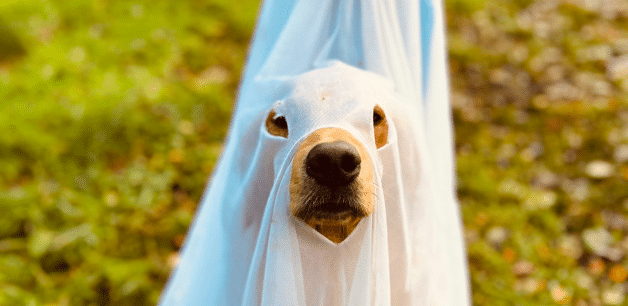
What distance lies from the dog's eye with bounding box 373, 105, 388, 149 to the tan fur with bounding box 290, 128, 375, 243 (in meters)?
0.08

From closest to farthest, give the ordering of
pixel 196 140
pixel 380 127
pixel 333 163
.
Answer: pixel 333 163
pixel 380 127
pixel 196 140

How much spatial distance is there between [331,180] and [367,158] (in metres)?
0.09

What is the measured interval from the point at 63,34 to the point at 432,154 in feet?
10.1

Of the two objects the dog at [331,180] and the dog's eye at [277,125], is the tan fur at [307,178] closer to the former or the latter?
the dog at [331,180]

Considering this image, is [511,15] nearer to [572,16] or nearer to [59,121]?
[572,16]

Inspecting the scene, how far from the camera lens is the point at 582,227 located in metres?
2.50

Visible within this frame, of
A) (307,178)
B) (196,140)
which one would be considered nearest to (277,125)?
(307,178)

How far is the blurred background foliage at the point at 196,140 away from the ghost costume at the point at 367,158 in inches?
40.5

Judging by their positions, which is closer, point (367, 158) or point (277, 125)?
point (367, 158)

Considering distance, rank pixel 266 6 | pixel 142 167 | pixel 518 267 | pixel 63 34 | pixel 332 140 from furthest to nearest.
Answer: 1. pixel 63 34
2. pixel 142 167
3. pixel 518 267
4. pixel 266 6
5. pixel 332 140

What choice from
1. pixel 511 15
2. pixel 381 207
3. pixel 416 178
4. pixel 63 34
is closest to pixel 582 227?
pixel 416 178

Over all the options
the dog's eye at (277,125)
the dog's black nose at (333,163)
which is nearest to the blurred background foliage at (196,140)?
the dog's eye at (277,125)

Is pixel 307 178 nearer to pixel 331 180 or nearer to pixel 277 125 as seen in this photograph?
pixel 331 180

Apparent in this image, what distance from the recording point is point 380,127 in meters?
1.05
